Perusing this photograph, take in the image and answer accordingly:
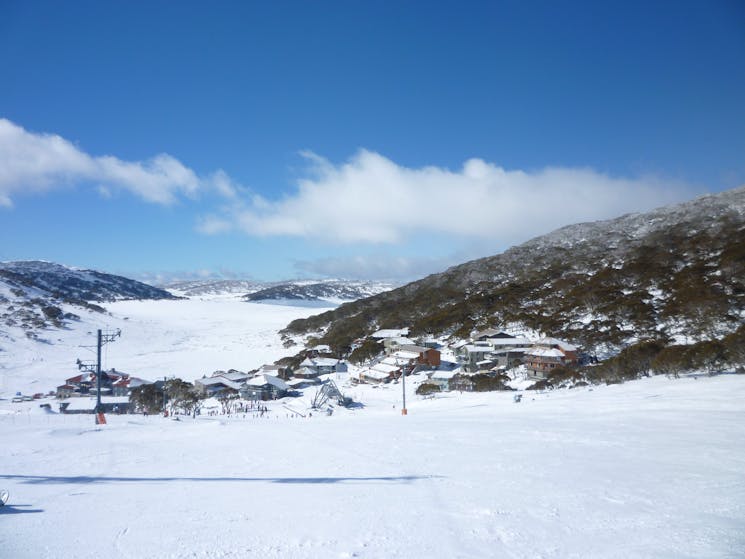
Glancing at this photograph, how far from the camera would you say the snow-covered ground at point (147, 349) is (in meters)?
44.7

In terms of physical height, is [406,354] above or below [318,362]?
above

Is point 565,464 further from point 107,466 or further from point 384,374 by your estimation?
point 384,374

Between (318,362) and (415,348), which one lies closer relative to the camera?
(415,348)

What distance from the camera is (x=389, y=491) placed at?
23.9ft

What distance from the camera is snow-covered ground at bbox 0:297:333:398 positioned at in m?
44.7

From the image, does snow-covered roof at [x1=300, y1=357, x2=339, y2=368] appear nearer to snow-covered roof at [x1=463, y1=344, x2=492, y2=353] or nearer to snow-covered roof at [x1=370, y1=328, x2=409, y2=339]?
snow-covered roof at [x1=370, y1=328, x2=409, y2=339]

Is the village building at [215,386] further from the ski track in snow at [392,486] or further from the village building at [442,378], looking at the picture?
the ski track in snow at [392,486]

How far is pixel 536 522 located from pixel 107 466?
8626 mm

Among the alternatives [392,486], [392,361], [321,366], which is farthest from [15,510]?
[321,366]

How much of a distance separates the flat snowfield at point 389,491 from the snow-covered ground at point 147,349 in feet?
119

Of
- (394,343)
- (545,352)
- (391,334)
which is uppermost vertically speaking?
(391,334)

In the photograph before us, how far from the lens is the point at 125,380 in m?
39.3

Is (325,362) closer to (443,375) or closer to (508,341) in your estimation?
(443,375)

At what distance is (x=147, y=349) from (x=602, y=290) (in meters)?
60.4
